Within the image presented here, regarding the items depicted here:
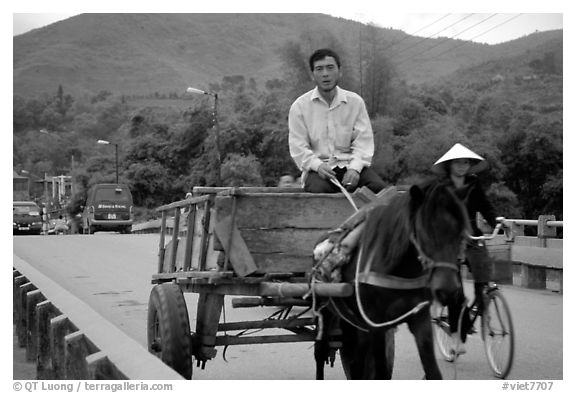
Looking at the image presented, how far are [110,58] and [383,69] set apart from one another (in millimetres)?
36570

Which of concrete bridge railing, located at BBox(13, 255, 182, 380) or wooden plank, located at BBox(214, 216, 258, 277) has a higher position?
wooden plank, located at BBox(214, 216, 258, 277)

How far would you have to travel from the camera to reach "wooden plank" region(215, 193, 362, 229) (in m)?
6.13

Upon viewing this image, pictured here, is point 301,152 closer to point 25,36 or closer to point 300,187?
point 300,187

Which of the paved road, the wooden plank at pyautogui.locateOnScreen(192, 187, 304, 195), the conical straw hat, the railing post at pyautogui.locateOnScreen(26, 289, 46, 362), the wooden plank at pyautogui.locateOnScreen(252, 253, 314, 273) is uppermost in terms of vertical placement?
the conical straw hat

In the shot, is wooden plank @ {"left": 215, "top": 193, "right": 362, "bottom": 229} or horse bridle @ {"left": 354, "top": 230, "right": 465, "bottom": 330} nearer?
horse bridle @ {"left": 354, "top": 230, "right": 465, "bottom": 330}

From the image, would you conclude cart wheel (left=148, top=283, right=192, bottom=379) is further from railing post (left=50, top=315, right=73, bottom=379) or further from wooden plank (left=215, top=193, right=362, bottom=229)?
wooden plank (left=215, top=193, right=362, bottom=229)

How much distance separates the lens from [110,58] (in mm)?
14656

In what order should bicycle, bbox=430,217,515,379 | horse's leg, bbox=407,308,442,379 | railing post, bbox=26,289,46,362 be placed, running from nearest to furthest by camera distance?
horse's leg, bbox=407,308,442,379 → bicycle, bbox=430,217,515,379 → railing post, bbox=26,289,46,362

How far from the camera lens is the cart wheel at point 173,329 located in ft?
20.4

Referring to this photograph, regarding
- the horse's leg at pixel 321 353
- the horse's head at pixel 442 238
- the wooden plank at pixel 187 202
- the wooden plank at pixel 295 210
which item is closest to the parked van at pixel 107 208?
the wooden plank at pixel 187 202

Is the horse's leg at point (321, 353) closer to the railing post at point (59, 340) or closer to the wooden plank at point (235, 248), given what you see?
the wooden plank at point (235, 248)

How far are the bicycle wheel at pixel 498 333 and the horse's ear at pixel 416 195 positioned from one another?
2.64 metres

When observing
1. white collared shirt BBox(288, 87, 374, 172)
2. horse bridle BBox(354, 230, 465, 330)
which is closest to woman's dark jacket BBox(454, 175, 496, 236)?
horse bridle BBox(354, 230, 465, 330)
